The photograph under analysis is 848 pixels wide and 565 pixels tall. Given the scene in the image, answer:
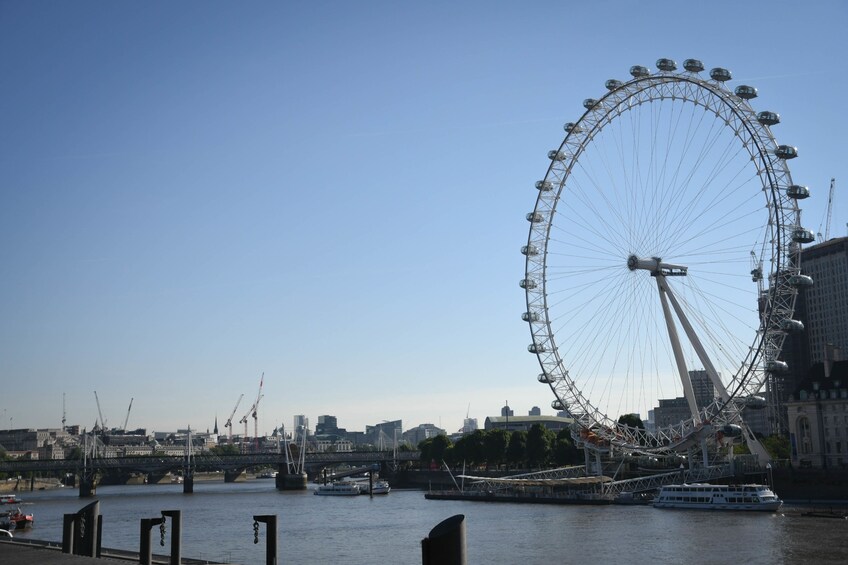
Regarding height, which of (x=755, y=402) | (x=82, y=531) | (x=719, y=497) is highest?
(x=755, y=402)

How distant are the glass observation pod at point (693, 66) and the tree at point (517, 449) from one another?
2422 inches

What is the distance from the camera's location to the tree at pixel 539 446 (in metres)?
115

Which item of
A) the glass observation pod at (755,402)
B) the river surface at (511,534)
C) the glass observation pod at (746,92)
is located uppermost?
the glass observation pod at (746,92)

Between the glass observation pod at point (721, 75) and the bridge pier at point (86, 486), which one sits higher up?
the glass observation pod at point (721, 75)

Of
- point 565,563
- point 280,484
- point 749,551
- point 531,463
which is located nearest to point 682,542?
point 749,551

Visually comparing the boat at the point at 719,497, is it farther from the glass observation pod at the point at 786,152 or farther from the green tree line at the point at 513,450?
the green tree line at the point at 513,450

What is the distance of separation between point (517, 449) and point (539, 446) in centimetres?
431

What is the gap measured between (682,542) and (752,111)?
31.4 meters

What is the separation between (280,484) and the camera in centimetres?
13375

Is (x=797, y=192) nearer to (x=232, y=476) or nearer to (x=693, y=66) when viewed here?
(x=693, y=66)

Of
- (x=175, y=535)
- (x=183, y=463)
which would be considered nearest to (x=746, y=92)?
(x=175, y=535)

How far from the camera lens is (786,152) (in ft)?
209

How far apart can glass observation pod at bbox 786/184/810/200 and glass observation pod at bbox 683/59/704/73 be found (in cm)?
1066

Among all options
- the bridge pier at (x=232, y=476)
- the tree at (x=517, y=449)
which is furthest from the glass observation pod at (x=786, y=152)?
the bridge pier at (x=232, y=476)
